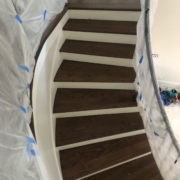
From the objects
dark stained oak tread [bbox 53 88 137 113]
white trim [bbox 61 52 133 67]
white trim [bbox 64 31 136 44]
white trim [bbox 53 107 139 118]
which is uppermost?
white trim [bbox 64 31 136 44]

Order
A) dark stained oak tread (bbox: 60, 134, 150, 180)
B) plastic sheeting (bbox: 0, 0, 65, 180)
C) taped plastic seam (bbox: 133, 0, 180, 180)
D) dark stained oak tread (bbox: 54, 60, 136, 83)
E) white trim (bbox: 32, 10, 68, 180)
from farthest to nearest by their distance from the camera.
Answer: dark stained oak tread (bbox: 54, 60, 136, 83), dark stained oak tread (bbox: 60, 134, 150, 180), white trim (bbox: 32, 10, 68, 180), taped plastic seam (bbox: 133, 0, 180, 180), plastic sheeting (bbox: 0, 0, 65, 180)

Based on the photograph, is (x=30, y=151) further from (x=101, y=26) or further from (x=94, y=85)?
(x=101, y=26)

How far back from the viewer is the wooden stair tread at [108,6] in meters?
1.96

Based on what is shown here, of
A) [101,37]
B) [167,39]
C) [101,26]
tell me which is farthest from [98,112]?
[167,39]

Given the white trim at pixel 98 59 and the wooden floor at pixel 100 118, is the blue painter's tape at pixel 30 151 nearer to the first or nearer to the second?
the wooden floor at pixel 100 118

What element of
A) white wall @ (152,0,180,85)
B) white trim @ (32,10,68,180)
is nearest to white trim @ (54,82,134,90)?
white trim @ (32,10,68,180)

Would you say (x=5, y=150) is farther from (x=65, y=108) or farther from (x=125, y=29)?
(x=125, y=29)

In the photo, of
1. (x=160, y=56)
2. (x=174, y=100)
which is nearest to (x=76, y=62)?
(x=160, y=56)

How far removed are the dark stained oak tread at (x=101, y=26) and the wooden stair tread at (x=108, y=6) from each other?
0.13m

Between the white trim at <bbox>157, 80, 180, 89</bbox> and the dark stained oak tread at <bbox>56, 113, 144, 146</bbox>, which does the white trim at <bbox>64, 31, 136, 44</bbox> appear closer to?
the dark stained oak tread at <bbox>56, 113, 144, 146</bbox>

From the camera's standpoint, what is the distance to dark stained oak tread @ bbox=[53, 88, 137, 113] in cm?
178

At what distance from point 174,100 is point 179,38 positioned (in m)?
0.99

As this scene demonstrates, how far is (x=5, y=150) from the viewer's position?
0.79 meters

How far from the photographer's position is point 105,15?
2072 mm
